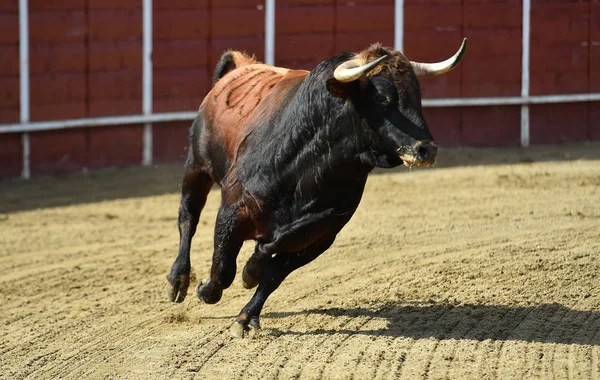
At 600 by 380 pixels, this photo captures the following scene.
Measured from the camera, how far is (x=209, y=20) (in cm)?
938

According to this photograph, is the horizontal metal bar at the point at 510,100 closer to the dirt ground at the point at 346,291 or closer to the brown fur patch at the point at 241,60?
the dirt ground at the point at 346,291

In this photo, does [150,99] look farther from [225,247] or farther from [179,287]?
[225,247]

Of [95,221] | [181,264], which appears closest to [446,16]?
[95,221]

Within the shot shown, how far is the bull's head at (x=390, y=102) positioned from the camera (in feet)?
13.6

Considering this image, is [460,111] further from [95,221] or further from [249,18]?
[95,221]

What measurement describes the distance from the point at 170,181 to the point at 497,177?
2559mm

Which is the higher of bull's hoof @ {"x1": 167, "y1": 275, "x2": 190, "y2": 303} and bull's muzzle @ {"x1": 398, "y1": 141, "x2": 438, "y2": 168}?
bull's muzzle @ {"x1": 398, "y1": 141, "x2": 438, "y2": 168}

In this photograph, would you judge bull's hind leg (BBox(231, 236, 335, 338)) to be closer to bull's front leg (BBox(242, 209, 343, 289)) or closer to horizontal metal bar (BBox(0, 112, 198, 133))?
bull's front leg (BBox(242, 209, 343, 289))

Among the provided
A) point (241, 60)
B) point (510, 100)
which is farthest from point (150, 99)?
point (241, 60)

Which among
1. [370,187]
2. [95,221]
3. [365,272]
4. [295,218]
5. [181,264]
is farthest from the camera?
[370,187]

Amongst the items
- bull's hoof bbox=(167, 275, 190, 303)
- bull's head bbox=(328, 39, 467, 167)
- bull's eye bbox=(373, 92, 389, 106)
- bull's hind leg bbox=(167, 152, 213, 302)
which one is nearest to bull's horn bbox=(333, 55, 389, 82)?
bull's head bbox=(328, 39, 467, 167)

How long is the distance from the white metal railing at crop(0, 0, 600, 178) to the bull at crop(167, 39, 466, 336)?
3.93m

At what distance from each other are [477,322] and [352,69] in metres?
1.37

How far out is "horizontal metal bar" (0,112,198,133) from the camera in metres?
8.66
